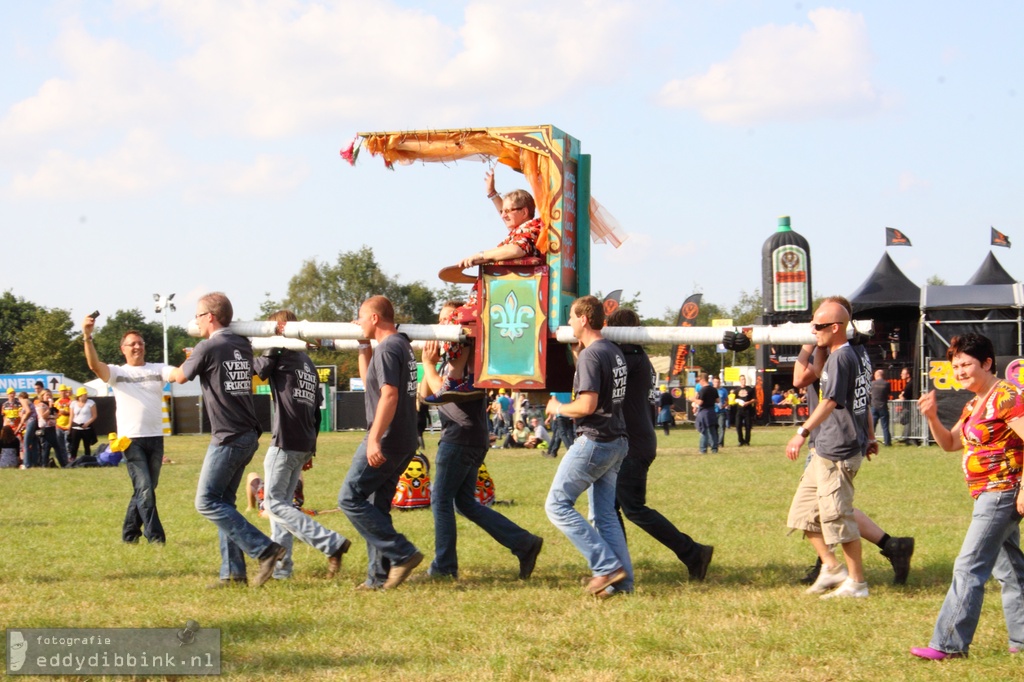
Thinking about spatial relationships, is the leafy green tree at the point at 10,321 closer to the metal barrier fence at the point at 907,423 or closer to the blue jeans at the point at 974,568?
the metal barrier fence at the point at 907,423

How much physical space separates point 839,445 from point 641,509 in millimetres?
1369

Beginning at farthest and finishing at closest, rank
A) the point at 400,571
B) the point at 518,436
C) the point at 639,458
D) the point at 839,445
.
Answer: the point at 518,436, the point at 639,458, the point at 400,571, the point at 839,445

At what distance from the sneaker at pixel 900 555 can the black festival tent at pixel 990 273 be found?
87.9 ft

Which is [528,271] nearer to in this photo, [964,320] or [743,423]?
[743,423]

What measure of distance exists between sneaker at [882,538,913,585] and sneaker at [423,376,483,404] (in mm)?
2803

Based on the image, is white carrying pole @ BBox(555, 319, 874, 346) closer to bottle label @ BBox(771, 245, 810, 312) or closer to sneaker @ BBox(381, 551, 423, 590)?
sneaker @ BBox(381, 551, 423, 590)

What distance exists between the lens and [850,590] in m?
6.79

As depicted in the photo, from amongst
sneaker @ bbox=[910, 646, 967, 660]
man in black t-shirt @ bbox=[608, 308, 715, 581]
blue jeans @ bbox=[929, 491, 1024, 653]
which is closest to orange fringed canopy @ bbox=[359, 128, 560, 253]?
man in black t-shirt @ bbox=[608, 308, 715, 581]

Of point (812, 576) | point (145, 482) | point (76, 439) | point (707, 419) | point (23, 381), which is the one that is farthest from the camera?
point (23, 381)

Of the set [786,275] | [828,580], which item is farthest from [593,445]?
[786,275]

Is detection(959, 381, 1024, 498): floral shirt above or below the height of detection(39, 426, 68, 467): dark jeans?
above

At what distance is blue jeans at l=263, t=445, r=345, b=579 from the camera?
7246mm

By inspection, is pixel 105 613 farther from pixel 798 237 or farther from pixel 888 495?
pixel 798 237

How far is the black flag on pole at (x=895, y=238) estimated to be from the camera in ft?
109
